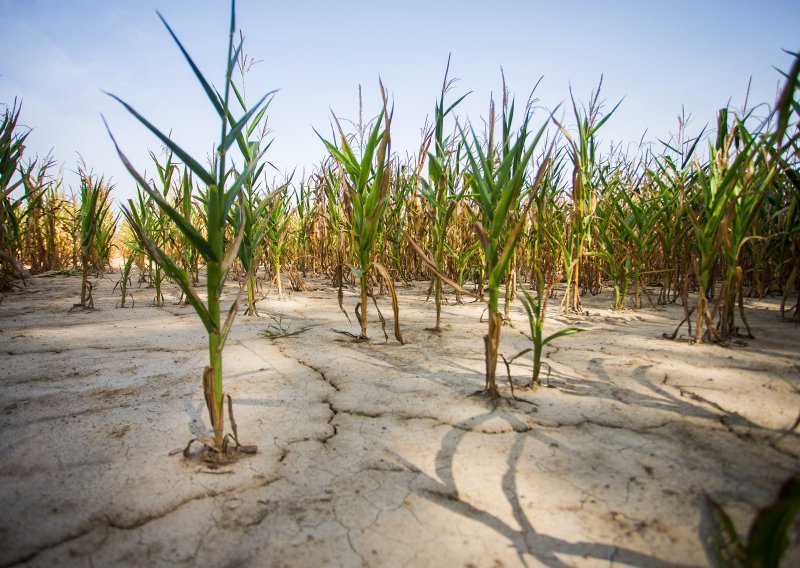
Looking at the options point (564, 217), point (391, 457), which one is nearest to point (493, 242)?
point (391, 457)

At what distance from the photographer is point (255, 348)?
1771 mm

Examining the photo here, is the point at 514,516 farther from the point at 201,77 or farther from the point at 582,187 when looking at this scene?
the point at 582,187

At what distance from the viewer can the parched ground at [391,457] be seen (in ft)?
2.25

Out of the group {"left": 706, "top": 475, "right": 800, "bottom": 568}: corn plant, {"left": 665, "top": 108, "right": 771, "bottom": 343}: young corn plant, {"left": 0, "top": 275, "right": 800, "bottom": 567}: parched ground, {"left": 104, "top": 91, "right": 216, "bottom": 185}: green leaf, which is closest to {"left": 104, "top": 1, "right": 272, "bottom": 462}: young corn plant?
{"left": 104, "top": 91, "right": 216, "bottom": 185}: green leaf

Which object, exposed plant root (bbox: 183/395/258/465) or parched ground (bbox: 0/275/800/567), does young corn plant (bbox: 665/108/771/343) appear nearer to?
parched ground (bbox: 0/275/800/567)

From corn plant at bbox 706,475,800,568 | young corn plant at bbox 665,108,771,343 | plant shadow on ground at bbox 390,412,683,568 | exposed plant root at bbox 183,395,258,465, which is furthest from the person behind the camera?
young corn plant at bbox 665,108,771,343

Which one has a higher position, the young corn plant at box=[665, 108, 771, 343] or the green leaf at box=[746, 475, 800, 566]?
the young corn plant at box=[665, 108, 771, 343]

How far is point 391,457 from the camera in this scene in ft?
3.06

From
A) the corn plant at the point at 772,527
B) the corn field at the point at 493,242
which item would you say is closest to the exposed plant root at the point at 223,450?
the corn field at the point at 493,242

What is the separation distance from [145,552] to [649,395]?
4.18 ft

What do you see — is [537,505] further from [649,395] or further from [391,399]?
[649,395]

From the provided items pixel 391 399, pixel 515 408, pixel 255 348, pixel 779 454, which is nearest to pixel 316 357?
pixel 255 348

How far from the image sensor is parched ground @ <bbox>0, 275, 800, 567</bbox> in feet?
2.25

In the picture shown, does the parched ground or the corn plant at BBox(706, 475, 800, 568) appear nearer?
the corn plant at BBox(706, 475, 800, 568)
